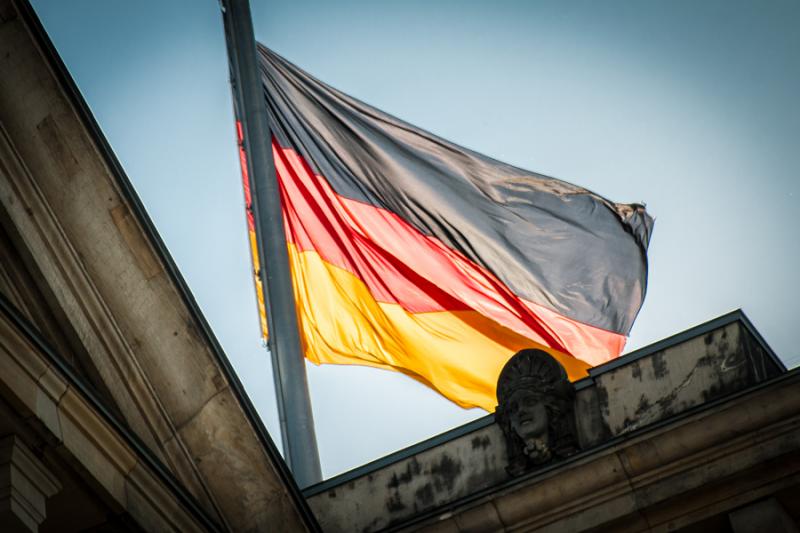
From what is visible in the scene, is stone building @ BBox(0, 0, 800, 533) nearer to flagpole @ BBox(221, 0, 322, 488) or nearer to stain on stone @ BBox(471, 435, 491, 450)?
stain on stone @ BBox(471, 435, 491, 450)

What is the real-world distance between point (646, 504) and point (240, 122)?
9.30 metres

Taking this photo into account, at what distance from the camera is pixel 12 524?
11336 mm

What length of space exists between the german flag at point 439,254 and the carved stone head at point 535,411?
303 cm

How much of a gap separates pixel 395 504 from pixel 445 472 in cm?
61

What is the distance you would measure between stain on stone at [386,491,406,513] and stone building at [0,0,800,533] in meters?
0.01

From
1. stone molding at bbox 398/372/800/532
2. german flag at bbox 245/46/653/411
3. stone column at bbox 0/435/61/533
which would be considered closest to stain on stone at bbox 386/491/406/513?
stone molding at bbox 398/372/800/532

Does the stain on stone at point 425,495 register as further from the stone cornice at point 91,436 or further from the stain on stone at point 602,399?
the stone cornice at point 91,436

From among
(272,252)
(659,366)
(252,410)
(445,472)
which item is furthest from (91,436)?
(272,252)

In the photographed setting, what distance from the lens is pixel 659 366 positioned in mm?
15000

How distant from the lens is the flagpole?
→ 17766 mm

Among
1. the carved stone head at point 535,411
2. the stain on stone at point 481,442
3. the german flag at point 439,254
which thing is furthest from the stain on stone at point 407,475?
the german flag at point 439,254

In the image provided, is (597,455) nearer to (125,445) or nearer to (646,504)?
(646,504)

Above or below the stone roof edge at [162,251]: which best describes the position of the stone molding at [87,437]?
below

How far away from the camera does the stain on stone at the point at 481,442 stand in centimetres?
1534
